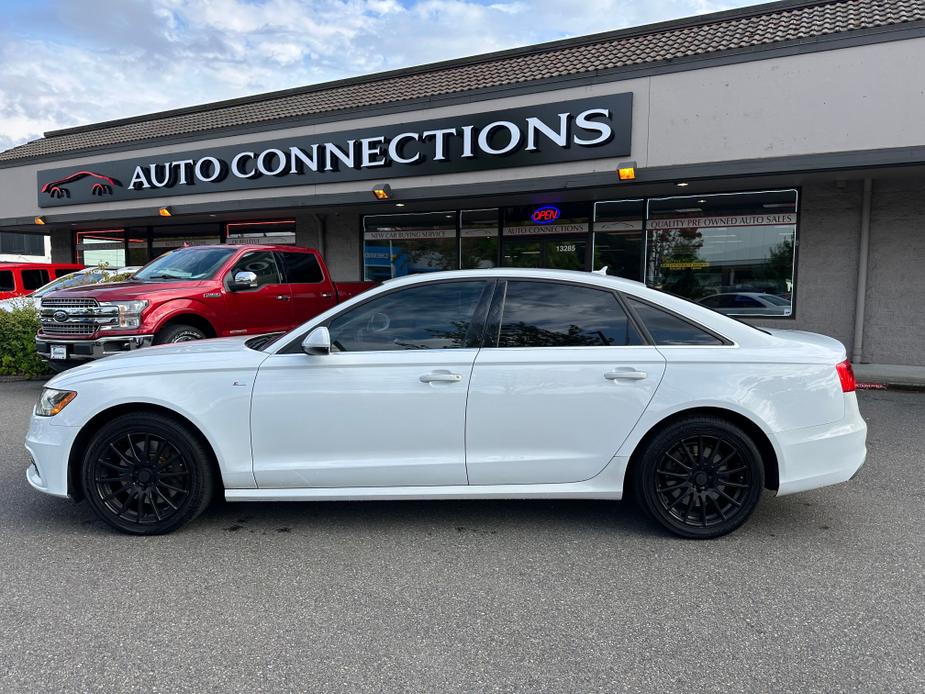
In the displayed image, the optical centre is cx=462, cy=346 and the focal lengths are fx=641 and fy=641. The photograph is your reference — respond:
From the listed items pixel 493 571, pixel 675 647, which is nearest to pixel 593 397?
pixel 493 571

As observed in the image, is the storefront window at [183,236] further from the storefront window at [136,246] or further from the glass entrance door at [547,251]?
the glass entrance door at [547,251]

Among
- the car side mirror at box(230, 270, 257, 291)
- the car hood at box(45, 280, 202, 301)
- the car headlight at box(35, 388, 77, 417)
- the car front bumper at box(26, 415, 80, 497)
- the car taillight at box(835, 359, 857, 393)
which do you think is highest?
the car side mirror at box(230, 270, 257, 291)

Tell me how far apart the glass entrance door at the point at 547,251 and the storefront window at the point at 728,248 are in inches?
54.0

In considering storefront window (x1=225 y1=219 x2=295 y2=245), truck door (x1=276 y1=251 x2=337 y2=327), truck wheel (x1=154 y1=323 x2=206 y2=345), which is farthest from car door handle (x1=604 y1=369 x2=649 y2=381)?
storefront window (x1=225 y1=219 x2=295 y2=245)

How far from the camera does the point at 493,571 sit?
344cm

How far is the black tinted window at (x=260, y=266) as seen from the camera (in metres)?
9.00

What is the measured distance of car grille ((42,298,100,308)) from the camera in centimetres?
776

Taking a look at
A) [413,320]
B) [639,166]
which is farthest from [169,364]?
[639,166]

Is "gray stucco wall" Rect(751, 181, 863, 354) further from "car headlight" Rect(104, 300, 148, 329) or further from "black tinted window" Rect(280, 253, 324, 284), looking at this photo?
"car headlight" Rect(104, 300, 148, 329)

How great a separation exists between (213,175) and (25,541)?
11.8 m

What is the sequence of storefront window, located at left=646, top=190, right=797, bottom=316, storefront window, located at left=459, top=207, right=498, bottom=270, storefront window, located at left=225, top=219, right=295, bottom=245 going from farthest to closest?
storefront window, located at left=225, top=219, right=295, bottom=245 → storefront window, located at left=459, top=207, right=498, bottom=270 → storefront window, located at left=646, top=190, right=797, bottom=316

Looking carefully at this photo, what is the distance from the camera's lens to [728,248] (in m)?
11.4

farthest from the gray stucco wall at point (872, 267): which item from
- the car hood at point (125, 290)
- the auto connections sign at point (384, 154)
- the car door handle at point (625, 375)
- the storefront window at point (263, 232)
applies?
the storefront window at point (263, 232)

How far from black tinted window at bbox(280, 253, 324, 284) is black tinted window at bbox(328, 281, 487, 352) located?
235 inches
